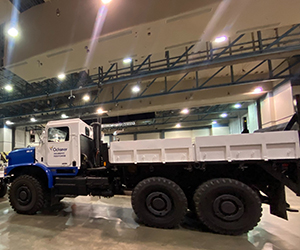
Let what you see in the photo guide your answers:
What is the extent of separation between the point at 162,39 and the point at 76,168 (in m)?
4.00

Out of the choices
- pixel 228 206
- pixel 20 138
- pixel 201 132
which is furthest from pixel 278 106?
pixel 20 138

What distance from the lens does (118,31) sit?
3.88 m

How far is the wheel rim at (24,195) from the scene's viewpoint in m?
4.35

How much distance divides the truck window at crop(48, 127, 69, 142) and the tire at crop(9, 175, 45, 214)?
1.15 m

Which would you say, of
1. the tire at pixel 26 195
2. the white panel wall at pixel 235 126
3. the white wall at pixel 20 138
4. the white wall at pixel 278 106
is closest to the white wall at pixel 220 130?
the white panel wall at pixel 235 126

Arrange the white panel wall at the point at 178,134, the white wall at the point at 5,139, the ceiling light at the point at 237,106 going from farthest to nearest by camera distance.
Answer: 1. the white panel wall at the point at 178,134
2. the white wall at the point at 5,139
3. the ceiling light at the point at 237,106

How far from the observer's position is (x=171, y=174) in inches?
154

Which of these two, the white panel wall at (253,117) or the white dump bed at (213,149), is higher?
the white panel wall at (253,117)

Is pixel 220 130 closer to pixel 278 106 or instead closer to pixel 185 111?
pixel 185 111

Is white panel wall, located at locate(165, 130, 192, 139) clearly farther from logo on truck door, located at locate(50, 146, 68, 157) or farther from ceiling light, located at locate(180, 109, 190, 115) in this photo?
logo on truck door, located at locate(50, 146, 68, 157)

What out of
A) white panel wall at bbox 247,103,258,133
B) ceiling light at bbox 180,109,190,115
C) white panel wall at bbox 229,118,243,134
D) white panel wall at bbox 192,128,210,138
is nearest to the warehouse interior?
white panel wall at bbox 247,103,258,133

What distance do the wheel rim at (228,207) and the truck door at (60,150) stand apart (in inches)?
144

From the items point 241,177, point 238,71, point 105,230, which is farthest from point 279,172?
point 238,71

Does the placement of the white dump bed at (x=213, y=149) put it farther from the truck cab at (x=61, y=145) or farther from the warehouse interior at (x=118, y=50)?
the truck cab at (x=61, y=145)
